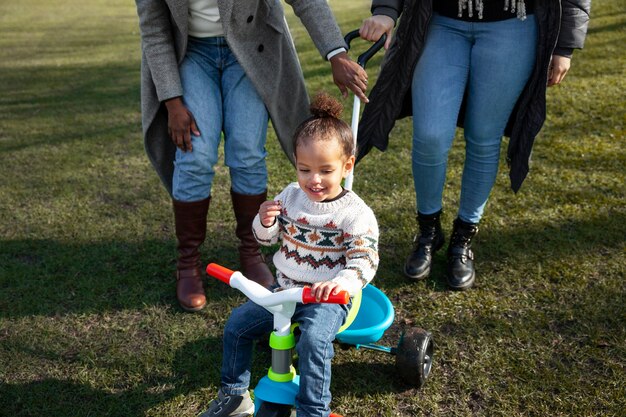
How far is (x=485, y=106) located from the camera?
9.16ft

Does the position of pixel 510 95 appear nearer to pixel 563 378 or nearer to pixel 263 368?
pixel 563 378

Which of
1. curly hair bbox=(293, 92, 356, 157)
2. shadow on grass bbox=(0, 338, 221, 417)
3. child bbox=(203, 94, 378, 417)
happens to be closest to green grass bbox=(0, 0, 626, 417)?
shadow on grass bbox=(0, 338, 221, 417)

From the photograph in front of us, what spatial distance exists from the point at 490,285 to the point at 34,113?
4.69m

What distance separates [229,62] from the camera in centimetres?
281

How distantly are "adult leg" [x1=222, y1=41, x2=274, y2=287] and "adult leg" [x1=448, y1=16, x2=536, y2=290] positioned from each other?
3.04 ft

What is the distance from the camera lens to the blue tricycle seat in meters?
2.32

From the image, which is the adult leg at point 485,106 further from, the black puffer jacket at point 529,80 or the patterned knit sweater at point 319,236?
the patterned knit sweater at point 319,236

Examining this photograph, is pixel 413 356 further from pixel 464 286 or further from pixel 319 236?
pixel 464 286

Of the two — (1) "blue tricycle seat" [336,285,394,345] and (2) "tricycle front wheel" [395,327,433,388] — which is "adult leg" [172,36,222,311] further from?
(2) "tricycle front wheel" [395,327,433,388]

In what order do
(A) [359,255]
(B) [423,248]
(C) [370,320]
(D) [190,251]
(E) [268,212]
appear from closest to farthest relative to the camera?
(A) [359,255] < (E) [268,212] < (C) [370,320] < (D) [190,251] < (B) [423,248]

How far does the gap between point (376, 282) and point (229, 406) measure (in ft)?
3.75

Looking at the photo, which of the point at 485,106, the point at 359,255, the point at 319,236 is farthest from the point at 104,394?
the point at 485,106

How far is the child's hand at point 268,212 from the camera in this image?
2.20 metres

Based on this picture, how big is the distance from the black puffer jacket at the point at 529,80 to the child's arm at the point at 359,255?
901 mm
